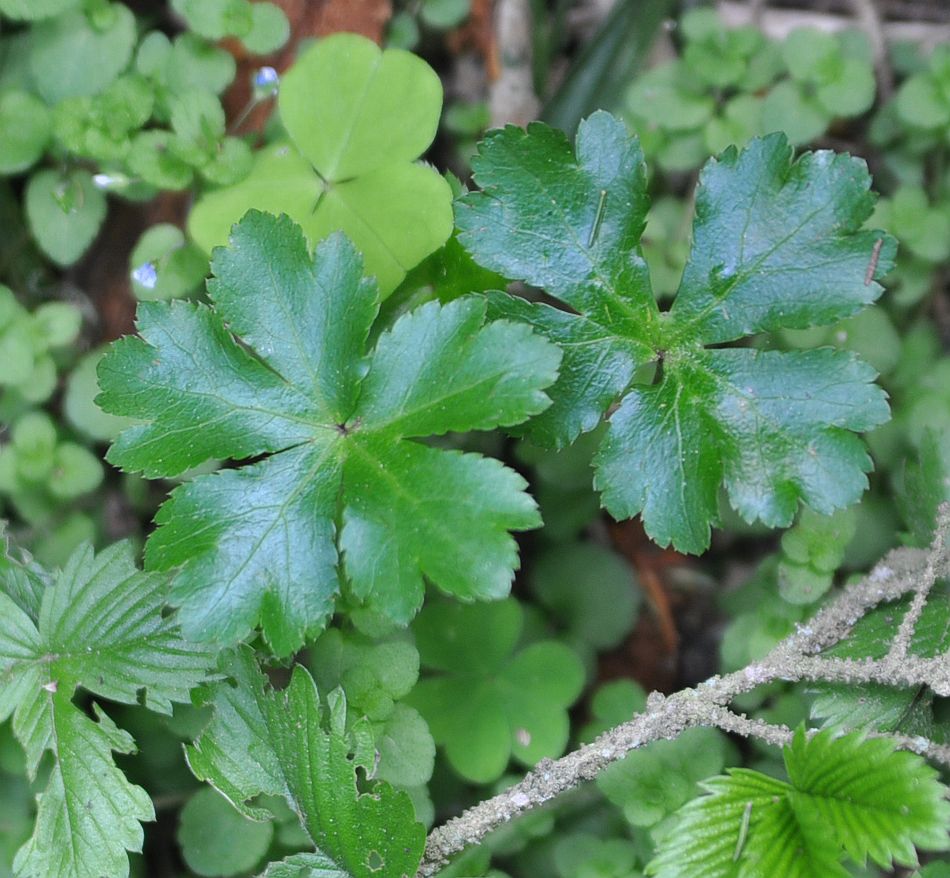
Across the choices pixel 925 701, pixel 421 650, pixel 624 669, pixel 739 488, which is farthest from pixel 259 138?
pixel 925 701

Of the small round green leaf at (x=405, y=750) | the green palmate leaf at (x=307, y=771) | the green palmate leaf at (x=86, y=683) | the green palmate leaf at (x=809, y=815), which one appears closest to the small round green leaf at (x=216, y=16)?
the green palmate leaf at (x=86, y=683)

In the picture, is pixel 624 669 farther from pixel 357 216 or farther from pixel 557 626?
pixel 357 216

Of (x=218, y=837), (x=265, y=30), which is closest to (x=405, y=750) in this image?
(x=218, y=837)

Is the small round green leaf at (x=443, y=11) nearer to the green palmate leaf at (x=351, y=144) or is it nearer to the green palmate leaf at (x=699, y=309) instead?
the green palmate leaf at (x=351, y=144)

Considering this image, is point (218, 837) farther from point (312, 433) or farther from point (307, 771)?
point (312, 433)

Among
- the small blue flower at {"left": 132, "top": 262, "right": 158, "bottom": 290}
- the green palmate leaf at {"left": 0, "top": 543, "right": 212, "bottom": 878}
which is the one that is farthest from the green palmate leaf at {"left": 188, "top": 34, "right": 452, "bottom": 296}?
the green palmate leaf at {"left": 0, "top": 543, "right": 212, "bottom": 878}

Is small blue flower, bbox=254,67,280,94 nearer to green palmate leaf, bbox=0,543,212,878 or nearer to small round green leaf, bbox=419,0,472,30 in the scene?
small round green leaf, bbox=419,0,472,30
